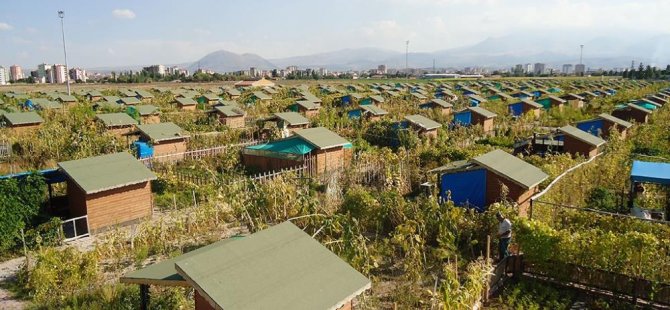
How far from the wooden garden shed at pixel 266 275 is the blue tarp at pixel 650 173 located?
9.65 m

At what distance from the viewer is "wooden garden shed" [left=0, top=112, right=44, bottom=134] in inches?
988

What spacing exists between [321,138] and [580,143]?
9.66 m

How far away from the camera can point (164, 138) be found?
67.9ft

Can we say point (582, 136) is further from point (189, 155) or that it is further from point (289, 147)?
point (189, 155)

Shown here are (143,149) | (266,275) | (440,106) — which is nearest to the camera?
(266,275)

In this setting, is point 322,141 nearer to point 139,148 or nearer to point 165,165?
point 165,165

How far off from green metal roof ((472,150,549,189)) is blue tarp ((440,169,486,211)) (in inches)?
15.4

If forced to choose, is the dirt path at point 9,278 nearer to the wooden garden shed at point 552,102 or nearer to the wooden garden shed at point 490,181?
the wooden garden shed at point 490,181

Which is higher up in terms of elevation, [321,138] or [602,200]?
[321,138]

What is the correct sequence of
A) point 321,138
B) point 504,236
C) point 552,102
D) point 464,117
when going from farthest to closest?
point 552,102, point 464,117, point 321,138, point 504,236

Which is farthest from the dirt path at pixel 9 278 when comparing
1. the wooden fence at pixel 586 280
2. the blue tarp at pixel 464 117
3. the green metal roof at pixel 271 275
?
the blue tarp at pixel 464 117

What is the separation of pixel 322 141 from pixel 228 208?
19.5 feet

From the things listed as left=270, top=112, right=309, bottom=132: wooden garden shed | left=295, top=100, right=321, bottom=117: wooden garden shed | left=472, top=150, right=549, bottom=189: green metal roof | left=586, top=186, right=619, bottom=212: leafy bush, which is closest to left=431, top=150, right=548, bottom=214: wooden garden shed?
left=472, top=150, right=549, bottom=189: green metal roof

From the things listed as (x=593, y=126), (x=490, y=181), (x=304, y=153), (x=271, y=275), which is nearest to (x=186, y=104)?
(x=304, y=153)
